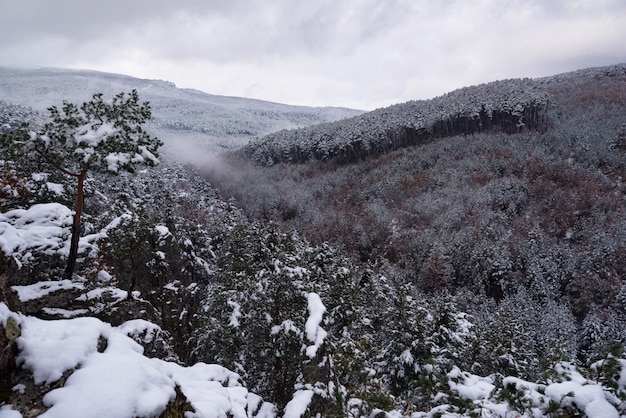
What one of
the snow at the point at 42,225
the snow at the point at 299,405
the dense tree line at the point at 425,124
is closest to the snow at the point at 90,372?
the snow at the point at 299,405

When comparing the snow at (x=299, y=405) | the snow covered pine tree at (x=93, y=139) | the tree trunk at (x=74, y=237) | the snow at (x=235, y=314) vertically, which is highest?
the snow covered pine tree at (x=93, y=139)

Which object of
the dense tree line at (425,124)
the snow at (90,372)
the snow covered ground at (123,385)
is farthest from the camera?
the dense tree line at (425,124)

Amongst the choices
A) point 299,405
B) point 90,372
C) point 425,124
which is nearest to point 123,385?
point 90,372

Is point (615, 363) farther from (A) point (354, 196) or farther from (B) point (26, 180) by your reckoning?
(A) point (354, 196)

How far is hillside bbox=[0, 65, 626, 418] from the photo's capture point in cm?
528

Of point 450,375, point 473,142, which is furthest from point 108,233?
point 473,142

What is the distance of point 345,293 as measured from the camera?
22.3m

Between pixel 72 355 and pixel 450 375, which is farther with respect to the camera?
pixel 450 375

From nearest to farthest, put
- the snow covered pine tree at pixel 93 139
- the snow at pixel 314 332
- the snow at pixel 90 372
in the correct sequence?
the snow at pixel 90 372, the snow at pixel 314 332, the snow covered pine tree at pixel 93 139

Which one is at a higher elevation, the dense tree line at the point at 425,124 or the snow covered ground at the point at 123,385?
the dense tree line at the point at 425,124

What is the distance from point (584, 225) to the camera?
74.8m

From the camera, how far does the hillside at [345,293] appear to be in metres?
5.28

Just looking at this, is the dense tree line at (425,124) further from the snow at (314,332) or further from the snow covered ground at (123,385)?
the snow covered ground at (123,385)

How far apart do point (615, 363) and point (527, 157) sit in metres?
113
